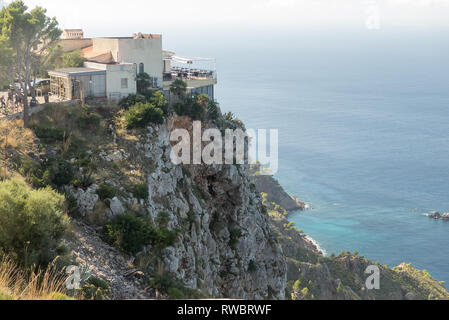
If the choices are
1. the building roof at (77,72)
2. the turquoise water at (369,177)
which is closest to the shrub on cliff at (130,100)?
the building roof at (77,72)

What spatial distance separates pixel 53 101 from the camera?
3462 cm

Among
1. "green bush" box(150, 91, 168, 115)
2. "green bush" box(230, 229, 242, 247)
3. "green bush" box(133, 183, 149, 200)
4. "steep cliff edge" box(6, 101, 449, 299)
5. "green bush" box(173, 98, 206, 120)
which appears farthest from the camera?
"green bush" box(173, 98, 206, 120)

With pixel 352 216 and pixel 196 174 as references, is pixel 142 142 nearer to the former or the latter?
pixel 196 174

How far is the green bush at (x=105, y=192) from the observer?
2491 centimetres

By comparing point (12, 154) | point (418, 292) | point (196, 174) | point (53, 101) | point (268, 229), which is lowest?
point (418, 292)

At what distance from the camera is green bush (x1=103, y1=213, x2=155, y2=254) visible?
73.9 ft

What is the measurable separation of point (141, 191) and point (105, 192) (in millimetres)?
2458

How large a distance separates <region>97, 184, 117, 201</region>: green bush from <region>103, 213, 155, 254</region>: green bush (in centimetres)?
151

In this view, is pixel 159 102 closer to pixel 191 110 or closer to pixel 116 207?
pixel 191 110

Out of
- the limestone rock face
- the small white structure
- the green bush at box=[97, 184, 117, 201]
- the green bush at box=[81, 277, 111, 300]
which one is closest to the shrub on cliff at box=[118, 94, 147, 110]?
the small white structure

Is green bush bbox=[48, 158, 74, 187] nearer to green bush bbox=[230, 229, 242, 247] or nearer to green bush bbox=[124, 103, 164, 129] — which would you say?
green bush bbox=[124, 103, 164, 129]
